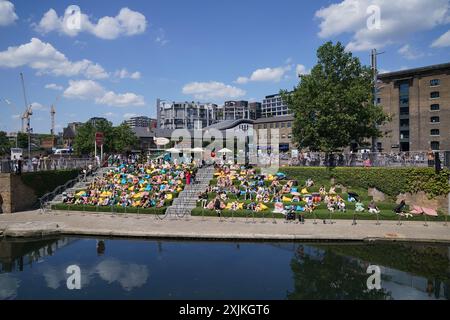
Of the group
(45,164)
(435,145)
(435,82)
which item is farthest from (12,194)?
(435,82)

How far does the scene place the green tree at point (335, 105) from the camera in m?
31.7

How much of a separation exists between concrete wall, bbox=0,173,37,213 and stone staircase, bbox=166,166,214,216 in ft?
43.2

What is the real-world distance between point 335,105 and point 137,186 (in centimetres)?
1980

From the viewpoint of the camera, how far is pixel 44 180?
32.9 meters

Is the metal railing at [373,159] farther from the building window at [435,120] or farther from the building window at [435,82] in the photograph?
the building window at [435,82]

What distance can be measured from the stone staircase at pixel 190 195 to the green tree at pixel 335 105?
9.92 metres

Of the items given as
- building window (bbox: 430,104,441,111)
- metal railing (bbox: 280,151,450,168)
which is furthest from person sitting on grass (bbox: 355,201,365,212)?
building window (bbox: 430,104,441,111)

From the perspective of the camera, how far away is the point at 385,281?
1516cm

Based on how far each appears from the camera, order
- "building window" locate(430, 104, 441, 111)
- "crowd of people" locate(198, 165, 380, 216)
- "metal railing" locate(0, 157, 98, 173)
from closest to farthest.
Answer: "crowd of people" locate(198, 165, 380, 216) < "metal railing" locate(0, 157, 98, 173) < "building window" locate(430, 104, 441, 111)

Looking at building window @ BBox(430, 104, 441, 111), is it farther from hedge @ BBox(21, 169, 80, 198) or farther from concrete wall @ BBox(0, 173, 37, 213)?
concrete wall @ BBox(0, 173, 37, 213)

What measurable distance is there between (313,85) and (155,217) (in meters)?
18.8

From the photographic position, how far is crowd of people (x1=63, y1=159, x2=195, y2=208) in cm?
2933

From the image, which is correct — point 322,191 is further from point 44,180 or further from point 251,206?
point 44,180
